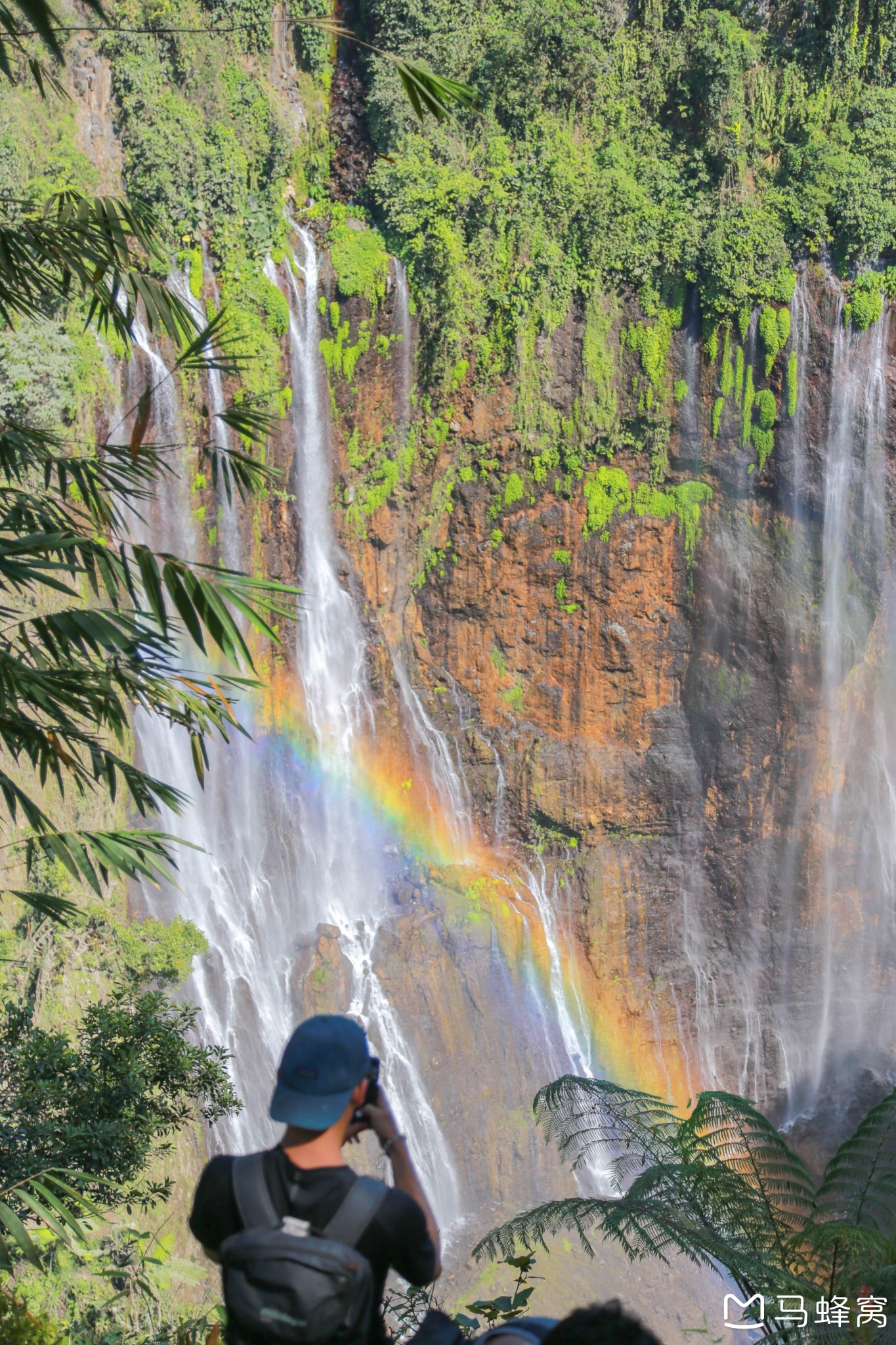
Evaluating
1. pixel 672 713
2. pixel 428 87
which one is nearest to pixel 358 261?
pixel 672 713

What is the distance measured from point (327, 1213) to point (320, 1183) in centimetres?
5

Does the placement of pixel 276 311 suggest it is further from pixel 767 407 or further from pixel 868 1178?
pixel 868 1178

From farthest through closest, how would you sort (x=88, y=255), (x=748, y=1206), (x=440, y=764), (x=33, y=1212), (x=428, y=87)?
(x=440, y=764) → (x=748, y=1206) → (x=33, y=1212) → (x=88, y=255) → (x=428, y=87)

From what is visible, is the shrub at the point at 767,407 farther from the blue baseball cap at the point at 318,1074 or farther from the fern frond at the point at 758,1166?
the blue baseball cap at the point at 318,1074

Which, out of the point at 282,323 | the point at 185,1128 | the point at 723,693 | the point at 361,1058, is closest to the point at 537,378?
the point at 282,323

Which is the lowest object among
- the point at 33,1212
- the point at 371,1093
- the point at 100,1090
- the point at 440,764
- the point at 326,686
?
the point at 440,764

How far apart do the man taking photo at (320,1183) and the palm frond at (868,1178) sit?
4492 mm

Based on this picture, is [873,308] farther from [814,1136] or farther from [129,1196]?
[129,1196]

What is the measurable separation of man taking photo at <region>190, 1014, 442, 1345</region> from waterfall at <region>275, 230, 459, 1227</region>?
1244 centimetres

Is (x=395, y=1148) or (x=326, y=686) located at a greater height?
(x=395, y=1148)

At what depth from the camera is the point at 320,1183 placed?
6.39ft

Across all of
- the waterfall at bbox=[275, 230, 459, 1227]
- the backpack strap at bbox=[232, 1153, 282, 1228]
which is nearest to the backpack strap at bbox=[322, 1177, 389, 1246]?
the backpack strap at bbox=[232, 1153, 282, 1228]

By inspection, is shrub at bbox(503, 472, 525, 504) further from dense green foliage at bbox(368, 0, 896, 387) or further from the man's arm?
the man's arm

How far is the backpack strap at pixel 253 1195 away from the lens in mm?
1930
